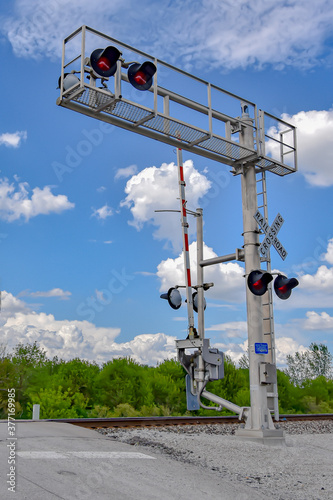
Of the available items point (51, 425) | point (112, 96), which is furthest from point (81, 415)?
point (112, 96)

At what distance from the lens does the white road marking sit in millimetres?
7520

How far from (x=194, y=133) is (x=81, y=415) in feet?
47.0

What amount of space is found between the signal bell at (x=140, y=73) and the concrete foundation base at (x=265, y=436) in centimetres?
775

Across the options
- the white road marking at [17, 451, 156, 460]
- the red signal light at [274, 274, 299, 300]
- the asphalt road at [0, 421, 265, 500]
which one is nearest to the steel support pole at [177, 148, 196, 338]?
the red signal light at [274, 274, 299, 300]

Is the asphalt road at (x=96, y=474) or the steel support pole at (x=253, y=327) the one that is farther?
the steel support pole at (x=253, y=327)

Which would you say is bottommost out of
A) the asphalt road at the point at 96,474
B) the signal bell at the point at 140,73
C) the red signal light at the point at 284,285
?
the asphalt road at the point at 96,474

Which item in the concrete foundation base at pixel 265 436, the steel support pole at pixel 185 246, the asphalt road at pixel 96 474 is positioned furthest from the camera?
the steel support pole at pixel 185 246

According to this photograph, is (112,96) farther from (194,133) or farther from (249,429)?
(249,429)

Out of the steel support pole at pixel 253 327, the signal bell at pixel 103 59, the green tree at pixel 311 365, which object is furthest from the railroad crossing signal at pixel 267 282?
the green tree at pixel 311 365

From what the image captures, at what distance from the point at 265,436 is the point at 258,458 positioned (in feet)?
7.16

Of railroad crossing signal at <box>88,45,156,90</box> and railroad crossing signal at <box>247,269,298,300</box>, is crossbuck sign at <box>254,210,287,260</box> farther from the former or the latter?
railroad crossing signal at <box>88,45,156,90</box>

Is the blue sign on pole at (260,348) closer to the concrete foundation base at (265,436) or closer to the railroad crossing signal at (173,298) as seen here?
the concrete foundation base at (265,436)

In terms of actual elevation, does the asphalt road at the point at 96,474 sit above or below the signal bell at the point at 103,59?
below

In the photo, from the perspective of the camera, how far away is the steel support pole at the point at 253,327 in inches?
468
